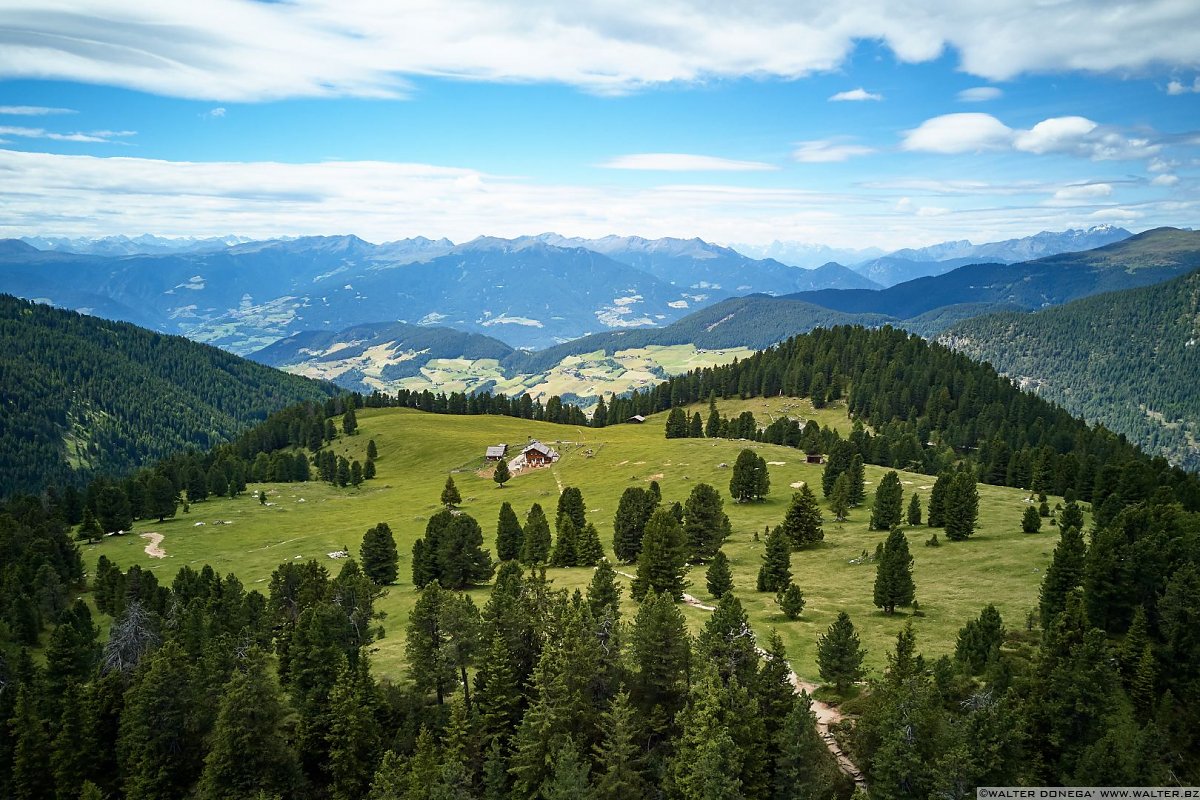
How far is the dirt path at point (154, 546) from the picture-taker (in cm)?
11749

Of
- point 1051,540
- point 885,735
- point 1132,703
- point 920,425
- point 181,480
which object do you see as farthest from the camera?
point 920,425

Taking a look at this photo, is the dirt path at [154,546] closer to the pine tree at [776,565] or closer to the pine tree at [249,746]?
the pine tree at [249,746]

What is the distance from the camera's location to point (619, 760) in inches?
1609

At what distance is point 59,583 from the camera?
91.4 metres

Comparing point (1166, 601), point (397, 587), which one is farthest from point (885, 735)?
point (397, 587)

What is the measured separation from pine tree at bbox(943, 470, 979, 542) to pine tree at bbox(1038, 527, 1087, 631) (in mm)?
28467

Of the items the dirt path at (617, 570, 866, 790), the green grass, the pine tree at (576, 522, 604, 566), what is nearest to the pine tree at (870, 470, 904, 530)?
the green grass

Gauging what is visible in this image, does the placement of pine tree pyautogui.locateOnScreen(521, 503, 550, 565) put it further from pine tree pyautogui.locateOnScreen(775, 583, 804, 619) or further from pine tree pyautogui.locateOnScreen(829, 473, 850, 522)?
pine tree pyautogui.locateOnScreen(829, 473, 850, 522)

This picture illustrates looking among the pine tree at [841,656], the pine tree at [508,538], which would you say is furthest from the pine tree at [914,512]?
the pine tree at [508,538]

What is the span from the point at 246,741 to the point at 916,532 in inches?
3032

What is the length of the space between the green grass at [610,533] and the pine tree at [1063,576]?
3845 mm

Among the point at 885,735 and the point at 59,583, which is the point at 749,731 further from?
the point at 59,583

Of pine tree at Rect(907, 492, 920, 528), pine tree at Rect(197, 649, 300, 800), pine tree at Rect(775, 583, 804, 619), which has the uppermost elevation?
pine tree at Rect(907, 492, 920, 528)

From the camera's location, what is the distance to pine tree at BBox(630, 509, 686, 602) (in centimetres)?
6844
